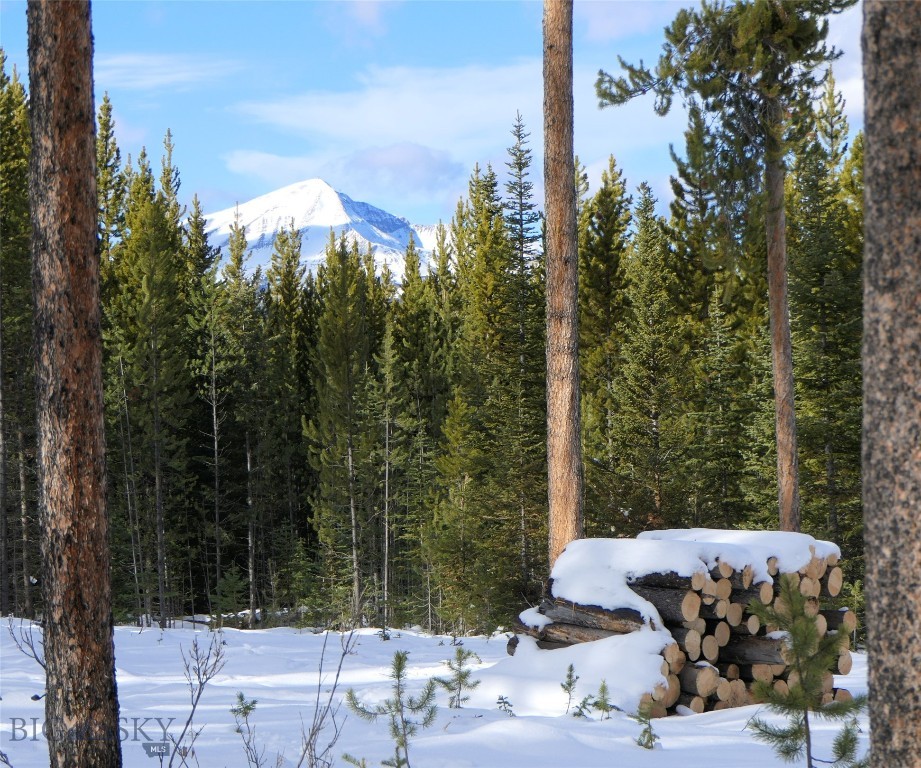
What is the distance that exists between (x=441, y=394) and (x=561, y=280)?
23185mm

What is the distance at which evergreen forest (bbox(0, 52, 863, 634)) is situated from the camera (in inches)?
707

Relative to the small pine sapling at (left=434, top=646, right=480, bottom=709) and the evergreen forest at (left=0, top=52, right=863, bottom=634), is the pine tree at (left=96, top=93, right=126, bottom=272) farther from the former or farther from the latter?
the small pine sapling at (left=434, top=646, right=480, bottom=709)

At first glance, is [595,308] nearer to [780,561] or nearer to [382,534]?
[382,534]

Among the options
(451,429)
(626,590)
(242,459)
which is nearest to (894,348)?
(626,590)

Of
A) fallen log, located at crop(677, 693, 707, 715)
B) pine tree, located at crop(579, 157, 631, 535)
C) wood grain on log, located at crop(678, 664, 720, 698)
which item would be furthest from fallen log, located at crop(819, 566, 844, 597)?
pine tree, located at crop(579, 157, 631, 535)

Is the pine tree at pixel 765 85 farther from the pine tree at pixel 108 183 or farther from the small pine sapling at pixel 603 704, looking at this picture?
the pine tree at pixel 108 183

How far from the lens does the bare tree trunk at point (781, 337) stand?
44.9 ft

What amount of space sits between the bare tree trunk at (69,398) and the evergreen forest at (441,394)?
37.3ft

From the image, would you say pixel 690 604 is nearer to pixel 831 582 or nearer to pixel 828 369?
pixel 831 582

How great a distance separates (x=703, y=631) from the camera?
7.79 meters

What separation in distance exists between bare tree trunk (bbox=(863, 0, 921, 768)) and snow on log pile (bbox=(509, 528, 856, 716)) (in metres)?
4.94

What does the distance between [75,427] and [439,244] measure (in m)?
38.9

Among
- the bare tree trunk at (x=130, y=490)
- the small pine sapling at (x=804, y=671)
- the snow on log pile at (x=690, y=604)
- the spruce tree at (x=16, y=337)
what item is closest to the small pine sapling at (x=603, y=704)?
the snow on log pile at (x=690, y=604)

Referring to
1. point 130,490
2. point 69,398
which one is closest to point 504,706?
point 69,398
